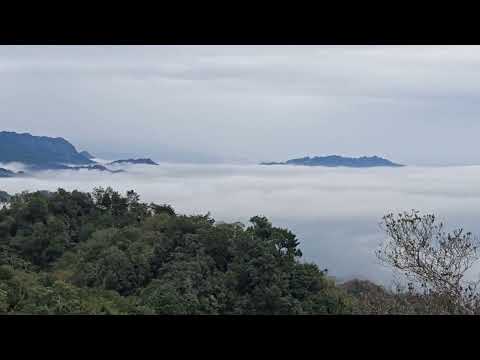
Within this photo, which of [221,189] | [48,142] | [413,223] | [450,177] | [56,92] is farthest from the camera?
[56,92]

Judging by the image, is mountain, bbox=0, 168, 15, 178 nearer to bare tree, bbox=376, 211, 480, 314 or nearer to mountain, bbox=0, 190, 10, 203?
mountain, bbox=0, 190, 10, 203

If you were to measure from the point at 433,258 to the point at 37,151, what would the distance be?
13.5 feet

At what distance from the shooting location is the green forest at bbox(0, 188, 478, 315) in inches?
274

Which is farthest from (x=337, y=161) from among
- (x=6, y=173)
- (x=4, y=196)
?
(x=4, y=196)

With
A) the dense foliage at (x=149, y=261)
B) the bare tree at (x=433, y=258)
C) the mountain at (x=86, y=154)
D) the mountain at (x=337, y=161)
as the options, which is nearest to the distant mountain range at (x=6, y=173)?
the dense foliage at (x=149, y=261)

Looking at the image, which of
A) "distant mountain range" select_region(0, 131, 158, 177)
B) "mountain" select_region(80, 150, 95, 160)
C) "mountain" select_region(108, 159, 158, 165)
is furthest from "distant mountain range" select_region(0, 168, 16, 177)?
"mountain" select_region(108, 159, 158, 165)

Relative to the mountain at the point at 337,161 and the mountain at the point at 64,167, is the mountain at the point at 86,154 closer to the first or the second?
the mountain at the point at 64,167

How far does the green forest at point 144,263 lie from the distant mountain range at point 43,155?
0.54 m

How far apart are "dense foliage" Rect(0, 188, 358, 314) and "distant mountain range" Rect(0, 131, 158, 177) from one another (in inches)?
21.6

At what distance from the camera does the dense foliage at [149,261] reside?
7.23 m

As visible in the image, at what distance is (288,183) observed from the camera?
22.9 ft
